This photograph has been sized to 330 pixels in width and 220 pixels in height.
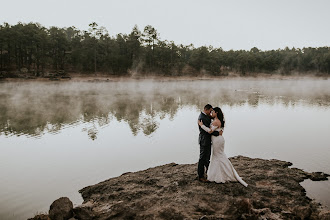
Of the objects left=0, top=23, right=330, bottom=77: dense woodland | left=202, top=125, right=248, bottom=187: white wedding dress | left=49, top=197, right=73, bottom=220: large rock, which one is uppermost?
left=0, top=23, right=330, bottom=77: dense woodland

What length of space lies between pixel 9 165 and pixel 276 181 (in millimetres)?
10128

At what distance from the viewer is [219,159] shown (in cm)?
786

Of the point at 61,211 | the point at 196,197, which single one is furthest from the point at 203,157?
the point at 61,211

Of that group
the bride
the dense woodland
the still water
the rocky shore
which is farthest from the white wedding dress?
the dense woodland

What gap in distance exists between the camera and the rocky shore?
6.09m

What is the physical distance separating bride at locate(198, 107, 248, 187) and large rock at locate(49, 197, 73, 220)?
13.0 feet

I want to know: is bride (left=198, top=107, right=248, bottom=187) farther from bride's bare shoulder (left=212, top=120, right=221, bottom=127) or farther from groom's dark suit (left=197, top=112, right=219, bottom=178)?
groom's dark suit (left=197, top=112, right=219, bottom=178)

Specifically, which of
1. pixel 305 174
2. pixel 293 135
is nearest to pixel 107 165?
pixel 305 174

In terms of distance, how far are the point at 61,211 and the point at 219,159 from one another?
176 inches

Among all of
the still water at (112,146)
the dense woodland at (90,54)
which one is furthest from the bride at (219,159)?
the dense woodland at (90,54)

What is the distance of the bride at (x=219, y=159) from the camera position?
25.5 ft

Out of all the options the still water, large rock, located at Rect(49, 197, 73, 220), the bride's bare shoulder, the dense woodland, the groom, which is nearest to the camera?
large rock, located at Rect(49, 197, 73, 220)

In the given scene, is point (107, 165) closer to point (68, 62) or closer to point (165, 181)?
point (165, 181)

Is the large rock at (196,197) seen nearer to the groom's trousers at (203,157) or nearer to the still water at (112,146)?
the groom's trousers at (203,157)
